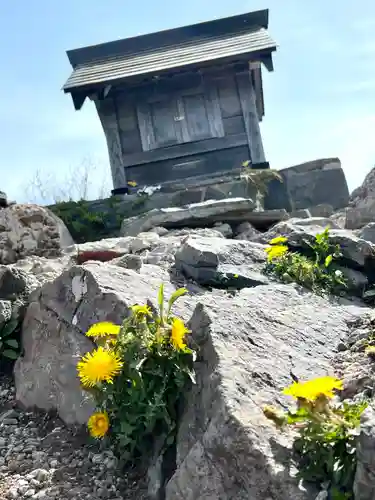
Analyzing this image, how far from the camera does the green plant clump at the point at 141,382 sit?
8.07ft

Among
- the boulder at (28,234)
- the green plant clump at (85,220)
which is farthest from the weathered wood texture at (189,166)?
the boulder at (28,234)

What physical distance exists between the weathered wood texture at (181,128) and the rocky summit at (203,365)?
20.0 ft

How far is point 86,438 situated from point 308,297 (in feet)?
5.66

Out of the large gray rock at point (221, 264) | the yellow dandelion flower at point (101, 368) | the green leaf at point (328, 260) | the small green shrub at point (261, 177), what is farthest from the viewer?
the small green shrub at point (261, 177)

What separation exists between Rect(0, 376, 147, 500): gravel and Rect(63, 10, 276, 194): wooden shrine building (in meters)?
7.92

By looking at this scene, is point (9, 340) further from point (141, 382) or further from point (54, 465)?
point (141, 382)

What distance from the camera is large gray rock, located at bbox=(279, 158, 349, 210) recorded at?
956 cm

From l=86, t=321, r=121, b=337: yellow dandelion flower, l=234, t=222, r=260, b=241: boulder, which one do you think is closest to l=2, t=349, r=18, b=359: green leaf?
l=86, t=321, r=121, b=337: yellow dandelion flower

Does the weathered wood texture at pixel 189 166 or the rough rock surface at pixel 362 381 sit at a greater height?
the weathered wood texture at pixel 189 166

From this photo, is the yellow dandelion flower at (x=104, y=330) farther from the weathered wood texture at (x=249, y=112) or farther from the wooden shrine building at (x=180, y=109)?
the weathered wood texture at (x=249, y=112)

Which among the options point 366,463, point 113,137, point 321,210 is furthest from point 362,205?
point 366,463

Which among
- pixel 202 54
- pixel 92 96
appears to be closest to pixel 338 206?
pixel 202 54

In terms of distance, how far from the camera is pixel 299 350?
2.91m

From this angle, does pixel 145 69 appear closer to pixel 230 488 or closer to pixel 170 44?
pixel 170 44
